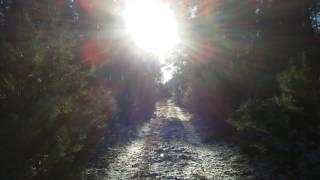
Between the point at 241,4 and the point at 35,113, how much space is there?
948 inches

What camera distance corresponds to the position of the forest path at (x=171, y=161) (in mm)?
14477

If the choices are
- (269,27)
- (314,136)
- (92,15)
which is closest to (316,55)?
(314,136)

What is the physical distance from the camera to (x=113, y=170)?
15.4 m

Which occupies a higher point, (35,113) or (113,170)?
(35,113)

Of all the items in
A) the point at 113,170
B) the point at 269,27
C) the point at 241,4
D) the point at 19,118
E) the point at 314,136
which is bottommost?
the point at 113,170

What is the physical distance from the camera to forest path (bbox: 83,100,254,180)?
Answer: 14.5 metres

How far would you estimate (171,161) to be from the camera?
55.6 ft

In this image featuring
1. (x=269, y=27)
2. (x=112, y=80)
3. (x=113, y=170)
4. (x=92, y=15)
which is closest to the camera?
(x=113, y=170)

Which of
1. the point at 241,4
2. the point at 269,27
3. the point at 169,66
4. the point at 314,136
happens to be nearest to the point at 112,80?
the point at 241,4

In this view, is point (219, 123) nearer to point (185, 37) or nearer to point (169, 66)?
point (185, 37)

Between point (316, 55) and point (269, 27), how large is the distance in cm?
855

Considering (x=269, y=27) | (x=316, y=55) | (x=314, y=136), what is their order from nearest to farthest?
1. (x=314, y=136)
2. (x=316, y=55)
3. (x=269, y=27)

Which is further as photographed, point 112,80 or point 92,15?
point 112,80

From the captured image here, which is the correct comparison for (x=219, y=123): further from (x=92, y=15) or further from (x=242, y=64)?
(x=92, y=15)
